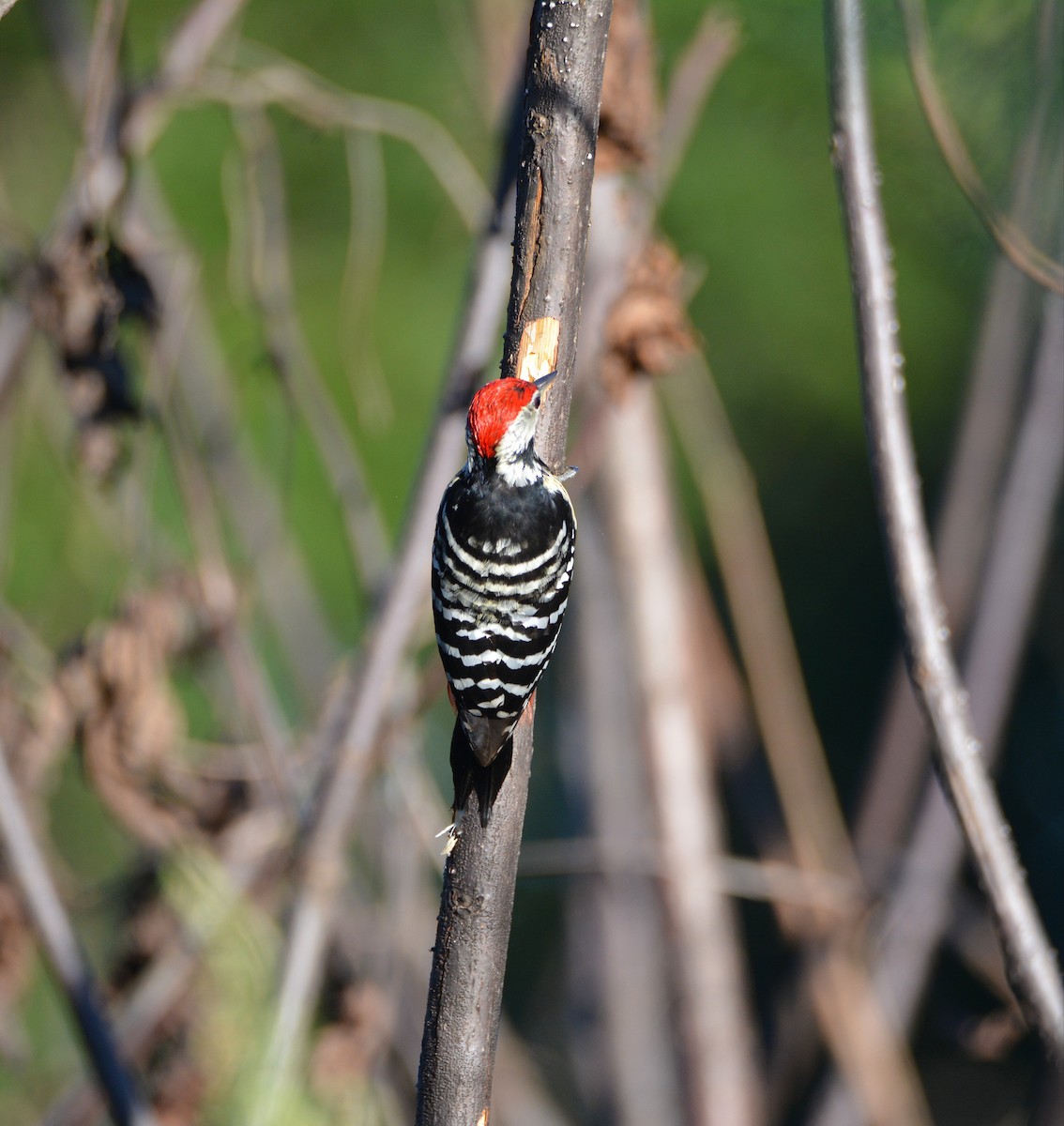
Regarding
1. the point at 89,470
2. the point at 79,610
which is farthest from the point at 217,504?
the point at 89,470

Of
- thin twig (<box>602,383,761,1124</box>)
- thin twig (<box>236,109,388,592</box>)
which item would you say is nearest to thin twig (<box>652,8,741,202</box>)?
thin twig (<box>602,383,761,1124</box>)

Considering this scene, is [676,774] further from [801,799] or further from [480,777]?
[480,777]

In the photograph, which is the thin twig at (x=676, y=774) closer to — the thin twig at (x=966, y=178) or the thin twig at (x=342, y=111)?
the thin twig at (x=342, y=111)

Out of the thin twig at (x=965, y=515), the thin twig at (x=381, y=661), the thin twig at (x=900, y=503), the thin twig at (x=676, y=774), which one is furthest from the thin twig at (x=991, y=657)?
the thin twig at (x=381, y=661)

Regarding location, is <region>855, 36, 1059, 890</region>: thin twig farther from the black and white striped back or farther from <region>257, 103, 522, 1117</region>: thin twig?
<region>257, 103, 522, 1117</region>: thin twig

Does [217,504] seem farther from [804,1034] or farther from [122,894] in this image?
[804,1034]

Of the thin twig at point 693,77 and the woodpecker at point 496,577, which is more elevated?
the thin twig at point 693,77

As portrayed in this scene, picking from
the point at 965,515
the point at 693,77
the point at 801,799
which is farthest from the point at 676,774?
the point at 693,77
